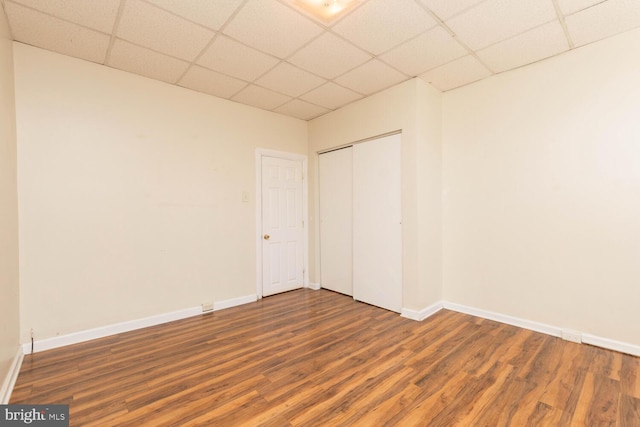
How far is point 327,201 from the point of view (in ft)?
15.2

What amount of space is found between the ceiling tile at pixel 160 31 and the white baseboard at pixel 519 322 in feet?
11.8

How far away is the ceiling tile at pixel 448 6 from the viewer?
2.15 meters

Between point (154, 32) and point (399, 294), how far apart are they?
12.2 feet

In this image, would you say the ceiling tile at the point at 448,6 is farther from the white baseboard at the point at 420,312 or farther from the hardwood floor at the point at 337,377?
the white baseboard at the point at 420,312

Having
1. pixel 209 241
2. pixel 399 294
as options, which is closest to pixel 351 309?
pixel 399 294

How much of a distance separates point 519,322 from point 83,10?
4.93m

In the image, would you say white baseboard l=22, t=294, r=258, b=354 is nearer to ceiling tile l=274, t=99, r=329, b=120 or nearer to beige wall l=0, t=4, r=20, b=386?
beige wall l=0, t=4, r=20, b=386

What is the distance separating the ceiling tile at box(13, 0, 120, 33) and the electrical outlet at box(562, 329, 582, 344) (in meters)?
4.81

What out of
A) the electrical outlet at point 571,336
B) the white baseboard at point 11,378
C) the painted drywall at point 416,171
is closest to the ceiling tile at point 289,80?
the painted drywall at point 416,171

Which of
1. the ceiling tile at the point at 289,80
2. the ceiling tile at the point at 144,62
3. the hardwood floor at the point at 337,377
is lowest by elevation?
the hardwood floor at the point at 337,377

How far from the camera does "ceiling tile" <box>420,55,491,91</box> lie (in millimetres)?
3034

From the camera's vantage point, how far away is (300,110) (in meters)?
4.36

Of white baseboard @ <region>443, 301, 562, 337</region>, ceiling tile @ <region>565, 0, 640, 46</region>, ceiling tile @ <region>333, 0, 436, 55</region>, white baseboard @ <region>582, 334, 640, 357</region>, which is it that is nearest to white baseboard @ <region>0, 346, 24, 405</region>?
ceiling tile @ <region>333, 0, 436, 55</region>

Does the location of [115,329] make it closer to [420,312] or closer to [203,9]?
[203,9]
